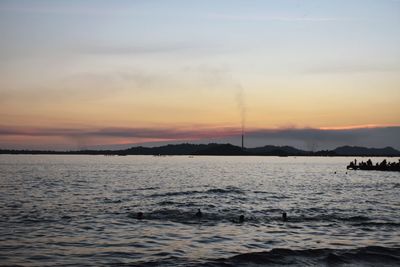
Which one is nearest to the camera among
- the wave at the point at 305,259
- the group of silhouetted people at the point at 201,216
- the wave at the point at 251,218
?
the wave at the point at 305,259

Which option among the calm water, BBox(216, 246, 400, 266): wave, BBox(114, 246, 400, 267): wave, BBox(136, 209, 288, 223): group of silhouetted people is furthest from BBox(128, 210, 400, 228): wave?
BBox(114, 246, 400, 267): wave

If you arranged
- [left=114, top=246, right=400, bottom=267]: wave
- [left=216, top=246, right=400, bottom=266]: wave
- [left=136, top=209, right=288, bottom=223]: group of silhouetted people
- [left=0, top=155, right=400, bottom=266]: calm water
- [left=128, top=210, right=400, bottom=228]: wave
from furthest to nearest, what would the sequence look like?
[left=136, top=209, right=288, bottom=223]: group of silhouetted people, [left=128, top=210, right=400, bottom=228]: wave, [left=0, top=155, right=400, bottom=266]: calm water, [left=216, top=246, right=400, bottom=266]: wave, [left=114, top=246, right=400, bottom=267]: wave

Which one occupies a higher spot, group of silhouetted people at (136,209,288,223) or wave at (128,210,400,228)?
group of silhouetted people at (136,209,288,223)

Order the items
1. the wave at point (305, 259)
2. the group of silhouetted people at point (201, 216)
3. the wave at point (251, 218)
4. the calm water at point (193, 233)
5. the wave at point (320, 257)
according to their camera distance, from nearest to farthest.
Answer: the wave at point (305, 259) < the wave at point (320, 257) < the calm water at point (193, 233) < the wave at point (251, 218) < the group of silhouetted people at point (201, 216)

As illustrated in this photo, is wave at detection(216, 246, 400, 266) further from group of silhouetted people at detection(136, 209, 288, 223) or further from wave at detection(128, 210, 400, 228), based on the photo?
group of silhouetted people at detection(136, 209, 288, 223)

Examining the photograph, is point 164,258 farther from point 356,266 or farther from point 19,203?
point 19,203

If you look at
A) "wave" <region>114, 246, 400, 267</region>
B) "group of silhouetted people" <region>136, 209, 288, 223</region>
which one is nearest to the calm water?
"wave" <region>114, 246, 400, 267</region>

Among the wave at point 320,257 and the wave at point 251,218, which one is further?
the wave at point 251,218

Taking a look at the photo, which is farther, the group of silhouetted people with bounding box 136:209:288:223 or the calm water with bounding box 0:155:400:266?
the group of silhouetted people with bounding box 136:209:288:223

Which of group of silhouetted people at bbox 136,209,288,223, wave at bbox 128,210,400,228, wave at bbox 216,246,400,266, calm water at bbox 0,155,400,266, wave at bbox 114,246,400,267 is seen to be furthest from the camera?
group of silhouetted people at bbox 136,209,288,223

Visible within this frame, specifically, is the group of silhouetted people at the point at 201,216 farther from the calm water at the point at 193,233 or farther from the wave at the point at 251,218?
the calm water at the point at 193,233

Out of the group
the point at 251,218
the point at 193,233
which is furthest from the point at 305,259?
the point at 251,218

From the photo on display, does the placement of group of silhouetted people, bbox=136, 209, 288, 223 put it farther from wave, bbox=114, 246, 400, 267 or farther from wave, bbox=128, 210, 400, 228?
wave, bbox=114, 246, 400, 267

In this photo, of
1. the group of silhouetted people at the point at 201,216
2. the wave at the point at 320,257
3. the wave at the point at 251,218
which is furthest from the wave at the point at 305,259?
the group of silhouetted people at the point at 201,216
